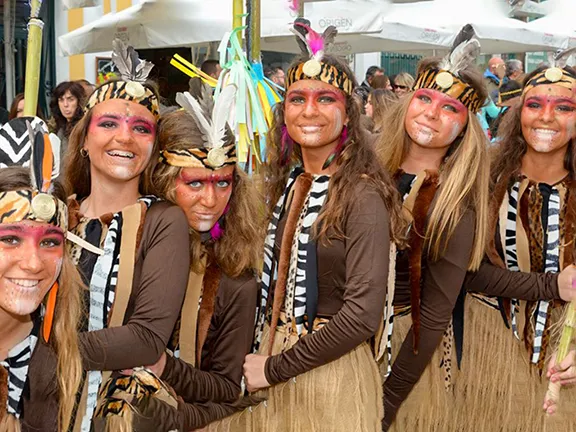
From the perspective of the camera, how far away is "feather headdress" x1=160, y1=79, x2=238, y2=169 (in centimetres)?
254

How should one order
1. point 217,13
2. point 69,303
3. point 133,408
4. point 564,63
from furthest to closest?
point 217,13
point 564,63
point 133,408
point 69,303

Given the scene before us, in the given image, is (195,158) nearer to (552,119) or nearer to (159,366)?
(159,366)

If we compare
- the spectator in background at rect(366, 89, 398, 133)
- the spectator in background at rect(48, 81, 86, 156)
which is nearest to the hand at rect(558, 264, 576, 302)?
the spectator in background at rect(366, 89, 398, 133)

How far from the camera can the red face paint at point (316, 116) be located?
102 inches

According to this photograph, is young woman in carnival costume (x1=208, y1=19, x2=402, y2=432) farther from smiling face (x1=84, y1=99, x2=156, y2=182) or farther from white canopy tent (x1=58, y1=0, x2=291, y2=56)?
white canopy tent (x1=58, y1=0, x2=291, y2=56)

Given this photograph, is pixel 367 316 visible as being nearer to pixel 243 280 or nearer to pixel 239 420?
pixel 243 280

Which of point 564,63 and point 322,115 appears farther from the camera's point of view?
point 564,63

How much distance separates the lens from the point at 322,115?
259 centimetres

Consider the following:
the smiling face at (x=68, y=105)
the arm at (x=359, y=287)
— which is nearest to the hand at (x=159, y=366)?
the arm at (x=359, y=287)

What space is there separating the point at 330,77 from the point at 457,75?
63 cm

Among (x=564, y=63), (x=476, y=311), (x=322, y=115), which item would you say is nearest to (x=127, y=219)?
(x=322, y=115)

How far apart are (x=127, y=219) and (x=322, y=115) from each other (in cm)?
71

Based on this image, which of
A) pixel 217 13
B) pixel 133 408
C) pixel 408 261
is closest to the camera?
pixel 133 408

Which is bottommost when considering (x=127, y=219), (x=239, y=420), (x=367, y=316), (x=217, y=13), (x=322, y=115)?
(x=239, y=420)
